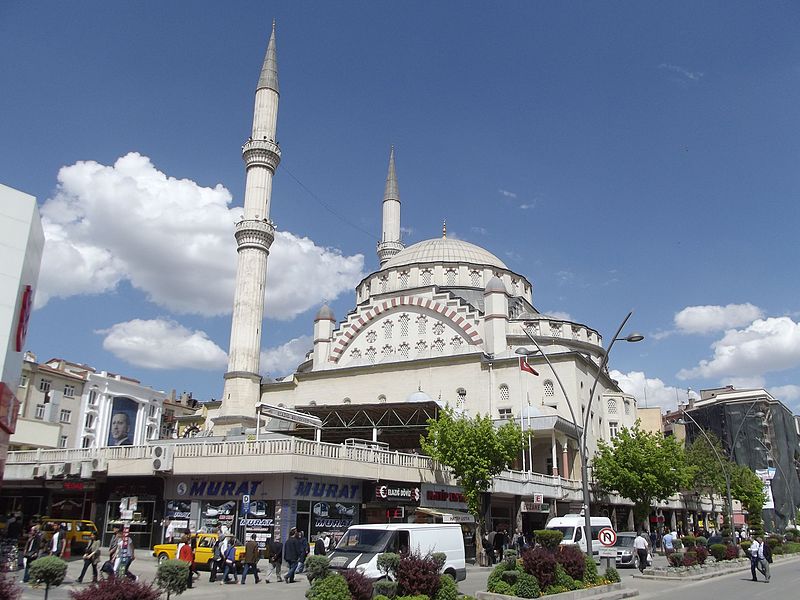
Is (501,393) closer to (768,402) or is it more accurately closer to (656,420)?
(656,420)

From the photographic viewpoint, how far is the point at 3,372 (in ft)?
57.7

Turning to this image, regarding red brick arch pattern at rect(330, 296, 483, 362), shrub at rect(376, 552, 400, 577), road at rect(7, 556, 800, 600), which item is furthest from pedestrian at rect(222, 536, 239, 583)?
red brick arch pattern at rect(330, 296, 483, 362)

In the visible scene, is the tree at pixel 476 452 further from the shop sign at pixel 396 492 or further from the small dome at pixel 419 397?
the small dome at pixel 419 397

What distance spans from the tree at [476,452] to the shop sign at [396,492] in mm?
1794

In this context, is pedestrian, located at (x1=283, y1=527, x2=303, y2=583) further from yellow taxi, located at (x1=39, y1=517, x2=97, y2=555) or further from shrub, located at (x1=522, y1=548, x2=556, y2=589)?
yellow taxi, located at (x1=39, y1=517, x2=97, y2=555)

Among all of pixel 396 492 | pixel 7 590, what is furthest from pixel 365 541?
pixel 396 492

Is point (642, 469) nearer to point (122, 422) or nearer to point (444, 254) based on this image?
point (444, 254)

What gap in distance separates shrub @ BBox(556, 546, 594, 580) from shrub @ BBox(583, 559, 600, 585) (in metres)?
0.17

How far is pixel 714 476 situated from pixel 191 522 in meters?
43.3

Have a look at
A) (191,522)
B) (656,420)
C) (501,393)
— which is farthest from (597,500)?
(191,522)

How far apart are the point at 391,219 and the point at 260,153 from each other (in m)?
23.2

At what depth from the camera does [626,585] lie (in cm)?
2031

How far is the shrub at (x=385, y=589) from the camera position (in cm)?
1246

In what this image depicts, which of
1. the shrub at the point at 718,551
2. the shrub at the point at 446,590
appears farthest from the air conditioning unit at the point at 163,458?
the shrub at the point at 718,551
